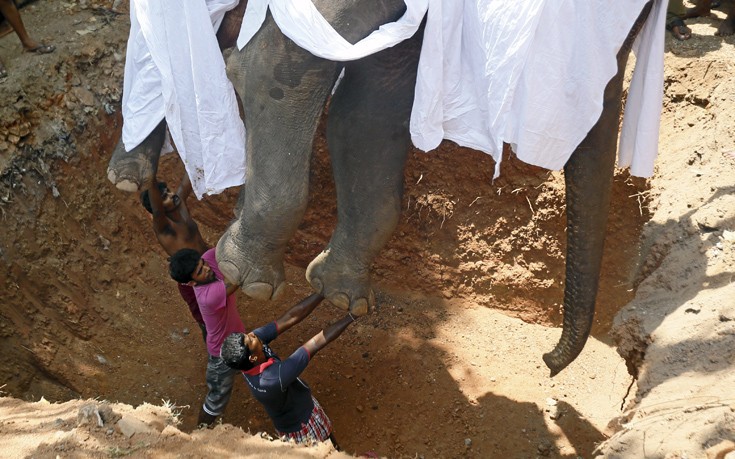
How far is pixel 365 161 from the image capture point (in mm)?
3049

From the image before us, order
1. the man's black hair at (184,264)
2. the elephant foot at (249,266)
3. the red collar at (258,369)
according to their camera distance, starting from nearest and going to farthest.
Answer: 1. the elephant foot at (249,266)
2. the red collar at (258,369)
3. the man's black hair at (184,264)

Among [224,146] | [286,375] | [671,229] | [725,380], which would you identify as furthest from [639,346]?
[224,146]

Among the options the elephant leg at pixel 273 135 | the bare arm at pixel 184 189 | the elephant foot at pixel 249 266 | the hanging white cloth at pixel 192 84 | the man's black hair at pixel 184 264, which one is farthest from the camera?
the bare arm at pixel 184 189

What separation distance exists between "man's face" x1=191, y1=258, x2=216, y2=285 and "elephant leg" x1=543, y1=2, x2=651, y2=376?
1.67 m

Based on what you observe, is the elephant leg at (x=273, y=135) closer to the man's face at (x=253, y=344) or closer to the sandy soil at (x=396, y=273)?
the man's face at (x=253, y=344)

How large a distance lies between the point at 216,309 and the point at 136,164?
0.80 m

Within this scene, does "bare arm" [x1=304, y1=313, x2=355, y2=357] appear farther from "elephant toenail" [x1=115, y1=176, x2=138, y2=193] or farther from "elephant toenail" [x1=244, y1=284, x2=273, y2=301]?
"elephant toenail" [x1=115, y1=176, x2=138, y2=193]

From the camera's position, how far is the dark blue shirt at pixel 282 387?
3.23 metres

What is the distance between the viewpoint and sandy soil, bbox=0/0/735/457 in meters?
4.14

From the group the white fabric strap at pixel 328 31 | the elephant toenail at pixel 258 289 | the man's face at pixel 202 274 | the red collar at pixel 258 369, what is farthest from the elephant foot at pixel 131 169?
the white fabric strap at pixel 328 31

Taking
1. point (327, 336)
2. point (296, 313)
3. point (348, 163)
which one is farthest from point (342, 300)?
point (348, 163)

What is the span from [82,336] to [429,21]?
317 cm

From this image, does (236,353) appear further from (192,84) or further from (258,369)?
(192,84)

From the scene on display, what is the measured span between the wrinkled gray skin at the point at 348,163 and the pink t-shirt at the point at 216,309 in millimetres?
460
